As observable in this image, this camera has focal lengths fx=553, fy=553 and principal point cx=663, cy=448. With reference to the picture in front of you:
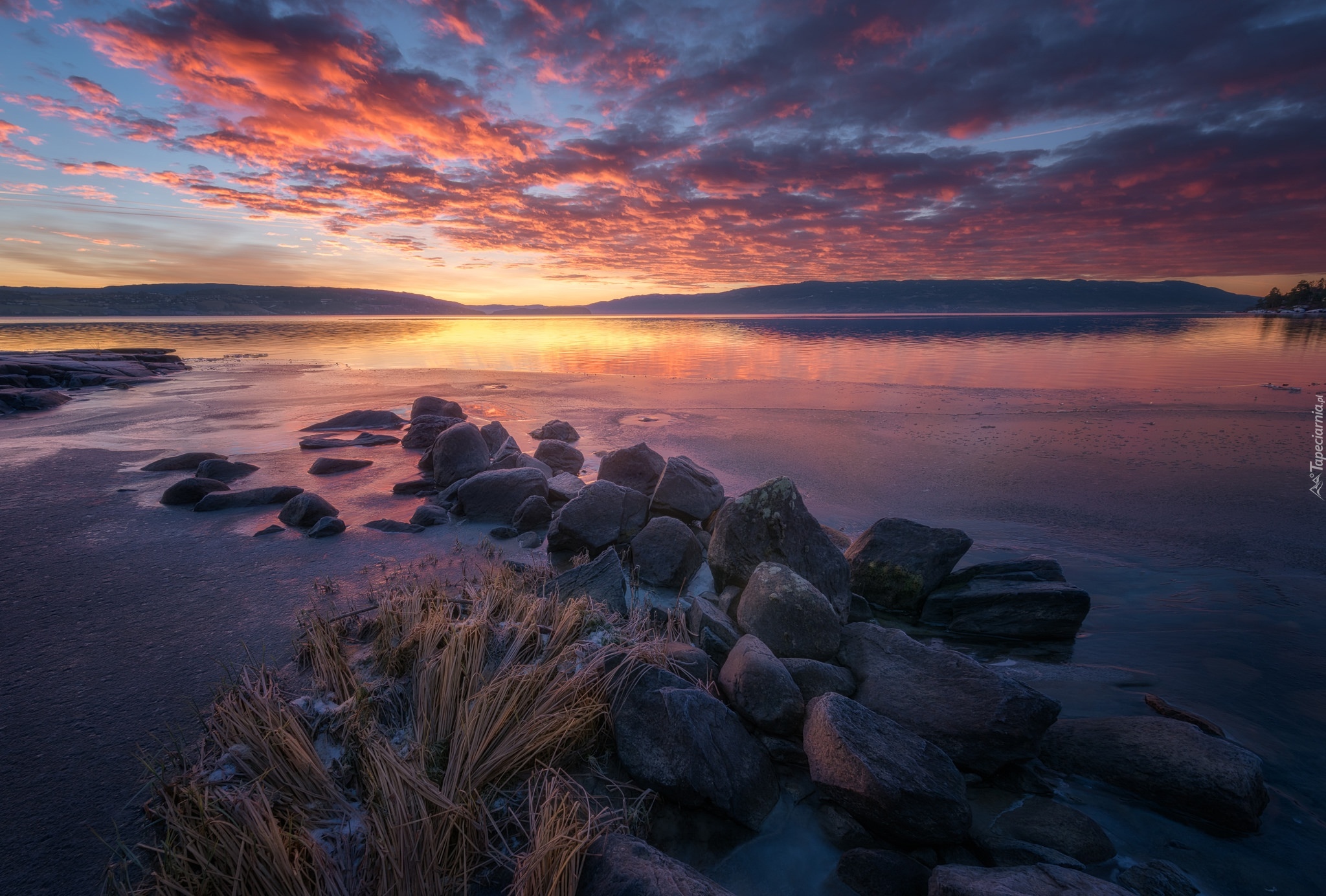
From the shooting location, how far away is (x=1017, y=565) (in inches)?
250

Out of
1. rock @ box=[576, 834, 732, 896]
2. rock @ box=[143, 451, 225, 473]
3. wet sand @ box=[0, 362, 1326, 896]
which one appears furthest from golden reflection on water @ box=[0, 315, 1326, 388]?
rock @ box=[576, 834, 732, 896]

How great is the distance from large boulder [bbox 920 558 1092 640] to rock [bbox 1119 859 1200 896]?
2.64 meters

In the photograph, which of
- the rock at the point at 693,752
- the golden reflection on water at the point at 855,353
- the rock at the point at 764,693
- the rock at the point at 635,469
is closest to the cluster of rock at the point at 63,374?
the golden reflection on water at the point at 855,353

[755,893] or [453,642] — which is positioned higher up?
[453,642]

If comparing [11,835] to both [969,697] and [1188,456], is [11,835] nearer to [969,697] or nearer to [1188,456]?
[969,697]

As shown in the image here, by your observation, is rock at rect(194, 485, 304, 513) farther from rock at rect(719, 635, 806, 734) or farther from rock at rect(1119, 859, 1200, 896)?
rock at rect(1119, 859, 1200, 896)

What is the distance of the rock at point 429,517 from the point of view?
7652 millimetres

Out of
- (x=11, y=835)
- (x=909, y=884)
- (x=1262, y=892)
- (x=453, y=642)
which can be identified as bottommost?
(x=1262, y=892)

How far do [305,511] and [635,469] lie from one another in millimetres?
4532

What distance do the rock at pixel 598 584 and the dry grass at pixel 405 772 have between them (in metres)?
0.74

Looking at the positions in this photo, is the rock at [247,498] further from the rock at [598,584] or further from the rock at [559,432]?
the rock at [598,584]

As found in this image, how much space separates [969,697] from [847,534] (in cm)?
398

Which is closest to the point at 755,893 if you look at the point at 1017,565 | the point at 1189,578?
the point at 1017,565

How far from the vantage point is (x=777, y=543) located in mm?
5883
